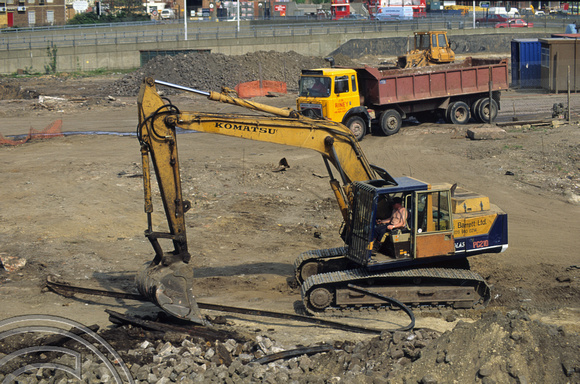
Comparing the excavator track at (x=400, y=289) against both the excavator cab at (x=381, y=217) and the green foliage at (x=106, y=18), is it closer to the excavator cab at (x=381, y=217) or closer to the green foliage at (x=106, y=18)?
the excavator cab at (x=381, y=217)

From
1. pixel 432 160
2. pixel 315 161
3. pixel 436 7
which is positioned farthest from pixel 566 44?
pixel 436 7

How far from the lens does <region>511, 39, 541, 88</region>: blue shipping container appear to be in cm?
3528

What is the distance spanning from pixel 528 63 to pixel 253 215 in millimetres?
26049

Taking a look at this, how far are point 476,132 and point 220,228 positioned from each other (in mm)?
11856

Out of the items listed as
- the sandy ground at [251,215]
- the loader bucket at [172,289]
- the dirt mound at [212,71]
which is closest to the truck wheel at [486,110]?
the sandy ground at [251,215]

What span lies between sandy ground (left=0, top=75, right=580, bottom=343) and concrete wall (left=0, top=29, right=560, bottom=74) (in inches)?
844

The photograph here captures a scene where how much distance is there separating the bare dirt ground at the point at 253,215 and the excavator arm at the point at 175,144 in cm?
122

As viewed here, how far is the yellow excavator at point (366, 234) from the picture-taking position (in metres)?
9.49

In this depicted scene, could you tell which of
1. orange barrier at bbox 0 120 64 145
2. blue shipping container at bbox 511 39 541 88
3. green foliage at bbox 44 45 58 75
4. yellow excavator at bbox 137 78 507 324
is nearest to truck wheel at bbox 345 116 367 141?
orange barrier at bbox 0 120 64 145

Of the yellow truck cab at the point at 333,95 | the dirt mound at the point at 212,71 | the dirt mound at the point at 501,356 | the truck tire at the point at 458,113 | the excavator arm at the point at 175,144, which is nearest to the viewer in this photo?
the dirt mound at the point at 501,356

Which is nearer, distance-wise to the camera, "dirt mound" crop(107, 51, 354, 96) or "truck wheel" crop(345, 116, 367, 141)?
"truck wheel" crop(345, 116, 367, 141)

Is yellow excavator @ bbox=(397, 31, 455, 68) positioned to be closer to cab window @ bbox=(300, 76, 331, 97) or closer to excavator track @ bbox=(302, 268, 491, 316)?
cab window @ bbox=(300, 76, 331, 97)

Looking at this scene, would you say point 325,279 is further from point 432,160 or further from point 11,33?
point 11,33

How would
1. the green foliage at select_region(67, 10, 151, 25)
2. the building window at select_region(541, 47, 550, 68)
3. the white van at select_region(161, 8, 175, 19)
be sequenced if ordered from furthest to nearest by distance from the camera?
the white van at select_region(161, 8, 175, 19) → the green foliage at select_region(67, 10, 151, 25) → the building window at select_region(541, 47, 550, 68)
